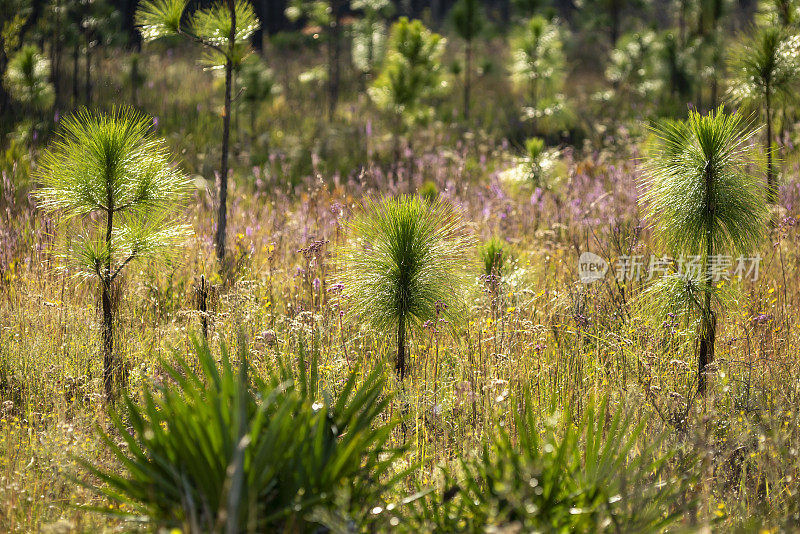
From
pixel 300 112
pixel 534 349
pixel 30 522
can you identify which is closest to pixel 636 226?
pixel 534 349

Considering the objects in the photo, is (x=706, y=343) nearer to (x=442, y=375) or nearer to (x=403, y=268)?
(x=442, y=375)

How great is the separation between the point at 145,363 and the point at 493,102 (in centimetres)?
1386

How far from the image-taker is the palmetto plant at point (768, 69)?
4531 millimetres

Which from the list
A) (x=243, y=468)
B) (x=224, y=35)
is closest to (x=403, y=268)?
(x=243, y=468)

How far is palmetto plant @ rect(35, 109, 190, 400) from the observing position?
3312mm

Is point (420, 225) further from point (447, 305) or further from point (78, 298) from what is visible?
point (78, 298)

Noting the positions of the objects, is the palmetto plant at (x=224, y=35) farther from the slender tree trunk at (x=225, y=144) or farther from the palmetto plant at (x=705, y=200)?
the palmetto plant at (x=705, y=200)

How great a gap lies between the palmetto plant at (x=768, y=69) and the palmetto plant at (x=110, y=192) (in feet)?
13.0

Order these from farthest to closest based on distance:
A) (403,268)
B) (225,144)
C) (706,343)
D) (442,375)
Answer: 1. (225,144)
2. (442,375)
3. (706,343)
4. (403,268)

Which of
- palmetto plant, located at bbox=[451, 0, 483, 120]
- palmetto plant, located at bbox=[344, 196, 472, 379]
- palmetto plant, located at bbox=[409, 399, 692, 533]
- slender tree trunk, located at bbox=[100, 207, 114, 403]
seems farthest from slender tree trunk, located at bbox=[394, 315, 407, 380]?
palmetto plant, located at bbox=[451, 0, 483, 120]

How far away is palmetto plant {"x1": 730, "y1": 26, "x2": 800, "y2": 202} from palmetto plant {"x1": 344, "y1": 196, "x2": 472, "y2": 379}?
8.59 feet

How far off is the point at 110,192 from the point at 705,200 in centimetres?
309

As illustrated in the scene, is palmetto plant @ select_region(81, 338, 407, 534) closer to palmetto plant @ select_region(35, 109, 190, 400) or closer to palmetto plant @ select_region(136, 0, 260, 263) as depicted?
palmetto plant @ select_region(35, 109, 190, 400)

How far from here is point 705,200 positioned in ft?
10.7
